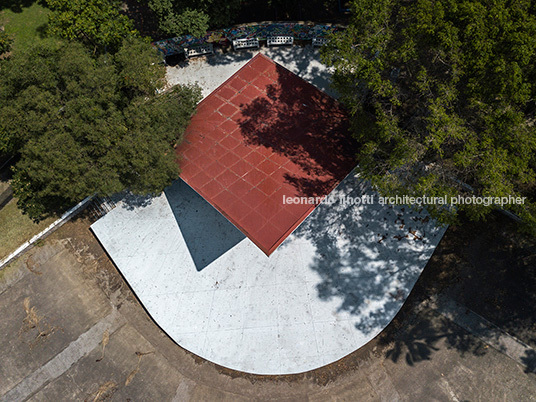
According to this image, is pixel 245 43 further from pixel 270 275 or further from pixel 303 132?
pixel 270 275

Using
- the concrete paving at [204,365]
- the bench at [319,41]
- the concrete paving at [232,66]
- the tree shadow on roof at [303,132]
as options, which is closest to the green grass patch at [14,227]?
the concrete paving at [204,365]

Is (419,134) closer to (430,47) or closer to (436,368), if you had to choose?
(430,47)

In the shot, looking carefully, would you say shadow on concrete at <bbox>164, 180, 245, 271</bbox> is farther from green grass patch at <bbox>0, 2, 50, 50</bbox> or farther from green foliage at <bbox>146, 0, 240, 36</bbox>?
green grass patch at <bbox>0, 2, 50, 50</bbox>

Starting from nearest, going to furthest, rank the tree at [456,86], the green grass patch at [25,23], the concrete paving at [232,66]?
the tree at [456,86] < the concrete paving at [232,66] < the green grass patch at [25,23]

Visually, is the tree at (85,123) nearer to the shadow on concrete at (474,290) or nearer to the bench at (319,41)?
the bench at (319,41)

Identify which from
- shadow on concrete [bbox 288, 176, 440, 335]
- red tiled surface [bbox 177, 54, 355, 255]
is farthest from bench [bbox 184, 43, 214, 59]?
shadow on concrete [bbox 288, 176, 440, 335]

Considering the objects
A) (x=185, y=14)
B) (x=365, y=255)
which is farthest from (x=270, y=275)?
(x=185, y=14)
